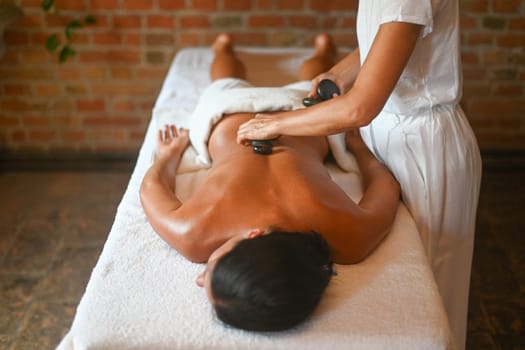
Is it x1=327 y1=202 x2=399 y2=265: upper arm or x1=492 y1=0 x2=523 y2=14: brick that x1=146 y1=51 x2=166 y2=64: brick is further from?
x1=327 y1=202 x2=399 y2=265: upper arm

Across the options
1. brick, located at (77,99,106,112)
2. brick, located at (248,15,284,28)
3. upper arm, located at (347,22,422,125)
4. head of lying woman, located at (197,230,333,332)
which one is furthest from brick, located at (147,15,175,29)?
head of lying woman, located at (197,230,333,332)

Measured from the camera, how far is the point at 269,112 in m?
2.07

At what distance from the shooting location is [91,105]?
3.32 metres

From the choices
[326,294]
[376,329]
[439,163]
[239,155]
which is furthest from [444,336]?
[239,155]

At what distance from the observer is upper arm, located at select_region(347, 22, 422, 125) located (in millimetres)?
1565

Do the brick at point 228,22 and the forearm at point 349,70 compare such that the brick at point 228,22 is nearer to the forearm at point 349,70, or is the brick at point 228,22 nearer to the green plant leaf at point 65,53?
the green plant leaf at point 65,53

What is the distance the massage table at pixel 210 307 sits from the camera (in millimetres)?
1412

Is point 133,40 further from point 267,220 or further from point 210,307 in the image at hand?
point 210,307

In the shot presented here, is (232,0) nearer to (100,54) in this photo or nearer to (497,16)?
(100,54)

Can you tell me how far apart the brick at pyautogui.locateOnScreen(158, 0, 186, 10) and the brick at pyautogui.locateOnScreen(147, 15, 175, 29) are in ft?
0.15

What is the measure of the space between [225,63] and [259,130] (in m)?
0.88

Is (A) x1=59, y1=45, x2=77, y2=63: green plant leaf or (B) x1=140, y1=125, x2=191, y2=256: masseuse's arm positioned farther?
Answer: (A) x1=59, y1=45, x2=77, y2=63: green plant leaf

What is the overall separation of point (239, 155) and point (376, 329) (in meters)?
0.62

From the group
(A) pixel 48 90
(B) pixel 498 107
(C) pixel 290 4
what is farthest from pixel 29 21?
(B) pixel 498 107
